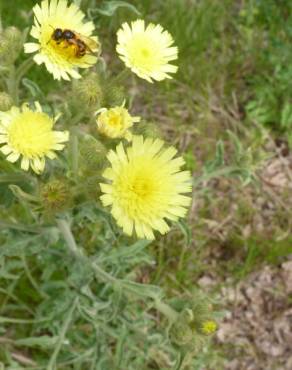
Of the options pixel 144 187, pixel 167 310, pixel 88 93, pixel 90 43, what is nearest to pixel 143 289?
pixel 167 310

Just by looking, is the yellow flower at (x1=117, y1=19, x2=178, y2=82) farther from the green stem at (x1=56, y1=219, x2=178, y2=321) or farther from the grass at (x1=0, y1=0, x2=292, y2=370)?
the grass at (x1=0, y1=0, x2=292, y2=370)

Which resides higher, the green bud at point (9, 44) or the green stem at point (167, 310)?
the green bud at point (9, 44)

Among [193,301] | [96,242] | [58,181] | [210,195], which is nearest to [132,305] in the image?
[96,242]

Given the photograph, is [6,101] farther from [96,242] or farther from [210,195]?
[210,195]

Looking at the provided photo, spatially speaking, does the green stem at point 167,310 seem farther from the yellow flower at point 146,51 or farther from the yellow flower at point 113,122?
the yellow flower at point 146,51

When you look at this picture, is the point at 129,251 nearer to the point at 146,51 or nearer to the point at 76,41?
the point at 146,51

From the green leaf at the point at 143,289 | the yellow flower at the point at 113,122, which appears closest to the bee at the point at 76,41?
the yellow flower at the point at 113,122
